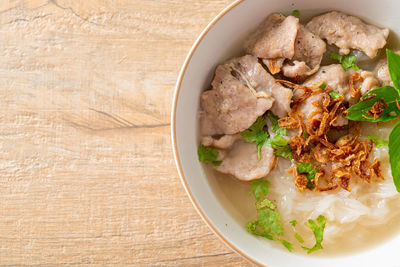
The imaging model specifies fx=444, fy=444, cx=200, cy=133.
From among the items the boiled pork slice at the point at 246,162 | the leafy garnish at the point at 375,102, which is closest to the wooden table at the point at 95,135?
the boiled pork slice at the point at 246,162

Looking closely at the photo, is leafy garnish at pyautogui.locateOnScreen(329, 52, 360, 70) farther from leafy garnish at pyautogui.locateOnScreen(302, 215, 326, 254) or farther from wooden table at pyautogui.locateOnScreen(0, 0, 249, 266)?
leafy garnish at pyautogui.locateOnScreen(302, 215, 326, 254)

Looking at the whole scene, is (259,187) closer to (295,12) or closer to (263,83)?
(263,83)

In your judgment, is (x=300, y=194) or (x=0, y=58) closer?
(x=300, y=194)

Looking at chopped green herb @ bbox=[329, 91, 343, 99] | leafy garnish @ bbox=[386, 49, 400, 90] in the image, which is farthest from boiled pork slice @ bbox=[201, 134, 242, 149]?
leafy garnish @ bbox=[386, 49, 400, 90]

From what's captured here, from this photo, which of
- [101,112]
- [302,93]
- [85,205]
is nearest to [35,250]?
[85,205]

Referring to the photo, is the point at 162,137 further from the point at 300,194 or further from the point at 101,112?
the point at 300,194

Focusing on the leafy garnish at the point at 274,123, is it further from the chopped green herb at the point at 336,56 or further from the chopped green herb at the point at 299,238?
the chopped green herb at the point at 299,238

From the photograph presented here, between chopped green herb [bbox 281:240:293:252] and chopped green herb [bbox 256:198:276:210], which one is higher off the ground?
chopped green herb [bbox 256:198:276:210]
